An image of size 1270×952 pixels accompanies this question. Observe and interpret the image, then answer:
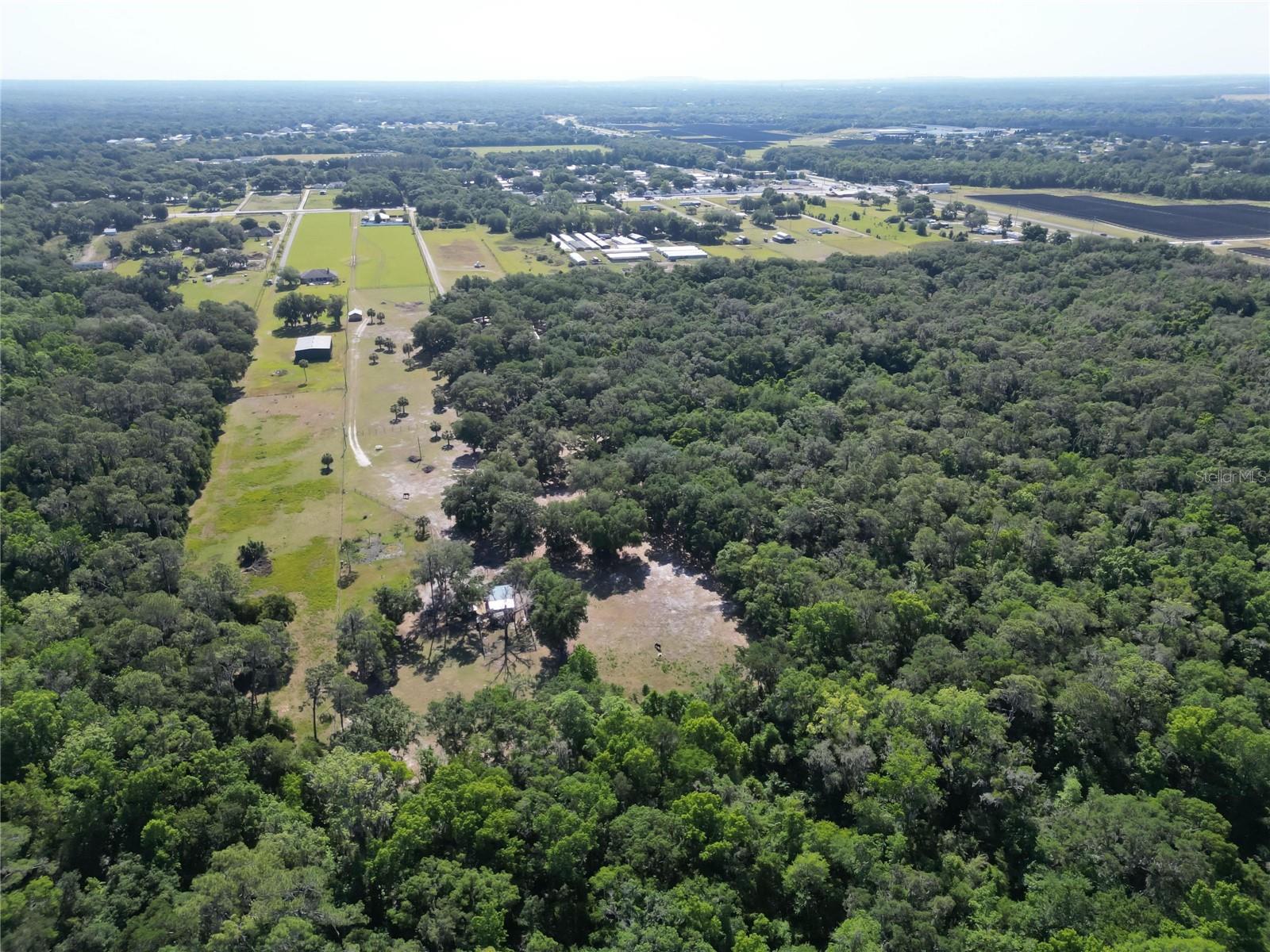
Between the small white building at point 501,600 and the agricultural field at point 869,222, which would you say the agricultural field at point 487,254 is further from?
the small white building at point 501,600

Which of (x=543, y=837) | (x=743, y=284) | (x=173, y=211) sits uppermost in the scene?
(x=173, y=211)

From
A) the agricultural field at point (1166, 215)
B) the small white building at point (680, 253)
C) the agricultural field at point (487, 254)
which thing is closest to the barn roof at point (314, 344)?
the agricultural field at point (487, 254)

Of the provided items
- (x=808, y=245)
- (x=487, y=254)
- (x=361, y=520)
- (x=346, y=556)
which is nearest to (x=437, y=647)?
(x=346, y=556)

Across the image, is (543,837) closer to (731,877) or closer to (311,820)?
(731,877)

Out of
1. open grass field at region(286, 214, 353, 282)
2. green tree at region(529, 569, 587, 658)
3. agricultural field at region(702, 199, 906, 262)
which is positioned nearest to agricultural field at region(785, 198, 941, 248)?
agricultural field at region(702, 199, 906, 262)

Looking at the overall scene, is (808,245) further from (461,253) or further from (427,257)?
(427,257)

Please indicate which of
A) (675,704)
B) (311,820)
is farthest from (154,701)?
(675,704)
